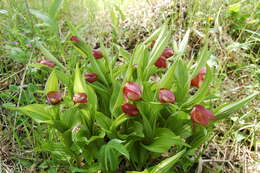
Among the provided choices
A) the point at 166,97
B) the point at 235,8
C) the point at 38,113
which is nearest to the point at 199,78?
the point at 166,97

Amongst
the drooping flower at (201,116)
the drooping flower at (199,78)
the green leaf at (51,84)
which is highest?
the drooping flower at (199,78)

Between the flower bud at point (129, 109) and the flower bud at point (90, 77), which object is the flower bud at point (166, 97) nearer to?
the flower bud at point (129, 109)

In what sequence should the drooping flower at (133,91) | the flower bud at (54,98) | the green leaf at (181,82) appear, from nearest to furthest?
the drooping flower at (133,91)
the flower bud at (54,98)
the green leaf at (181,82)

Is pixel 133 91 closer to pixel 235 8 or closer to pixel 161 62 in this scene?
pixel 161 62

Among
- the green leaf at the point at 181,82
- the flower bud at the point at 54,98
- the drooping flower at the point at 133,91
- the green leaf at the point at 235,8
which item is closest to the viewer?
the drooping flower at the point at 133,91

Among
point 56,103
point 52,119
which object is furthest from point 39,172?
point 56,103

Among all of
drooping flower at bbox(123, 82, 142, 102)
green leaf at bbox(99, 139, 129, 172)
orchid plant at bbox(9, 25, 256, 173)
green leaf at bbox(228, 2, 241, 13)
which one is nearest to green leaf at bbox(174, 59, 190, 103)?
orchid plant at bbox(9, 25, 256, 173)

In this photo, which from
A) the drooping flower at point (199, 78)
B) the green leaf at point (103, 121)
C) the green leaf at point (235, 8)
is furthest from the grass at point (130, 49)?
the green leaf at point (103, 121)

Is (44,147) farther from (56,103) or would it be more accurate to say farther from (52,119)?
(56,103)
